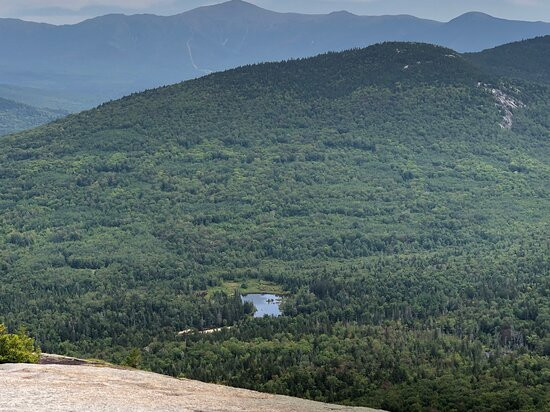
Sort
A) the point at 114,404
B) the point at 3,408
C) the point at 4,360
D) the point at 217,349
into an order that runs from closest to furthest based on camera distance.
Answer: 1. the point at 3,408
2. the point at 114,404
3. the point at 4,360
4. the point at 217,349

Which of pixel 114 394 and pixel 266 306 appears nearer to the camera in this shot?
pixel 114 394

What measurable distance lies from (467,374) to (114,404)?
2709 inches

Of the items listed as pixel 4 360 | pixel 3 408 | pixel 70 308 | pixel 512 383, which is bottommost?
pixel 70 308

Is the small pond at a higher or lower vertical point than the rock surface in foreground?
lower

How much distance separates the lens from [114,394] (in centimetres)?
6975

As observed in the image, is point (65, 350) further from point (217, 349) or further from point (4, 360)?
point (4, 360)

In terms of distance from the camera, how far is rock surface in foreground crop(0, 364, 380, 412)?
65.6 meters

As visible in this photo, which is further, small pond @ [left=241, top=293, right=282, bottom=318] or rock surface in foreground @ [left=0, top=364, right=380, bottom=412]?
small pond @ [left=241, top=293, right=282, bottom=318]

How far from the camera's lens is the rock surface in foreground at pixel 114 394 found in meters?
65.6

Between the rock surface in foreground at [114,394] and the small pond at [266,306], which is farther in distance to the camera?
the small pond at [266,306]

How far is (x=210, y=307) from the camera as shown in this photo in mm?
183500

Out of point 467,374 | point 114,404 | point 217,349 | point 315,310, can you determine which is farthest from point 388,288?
point 114,404

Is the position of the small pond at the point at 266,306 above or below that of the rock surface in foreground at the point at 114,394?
below

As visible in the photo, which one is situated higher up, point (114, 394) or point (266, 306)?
point (114, 394)
